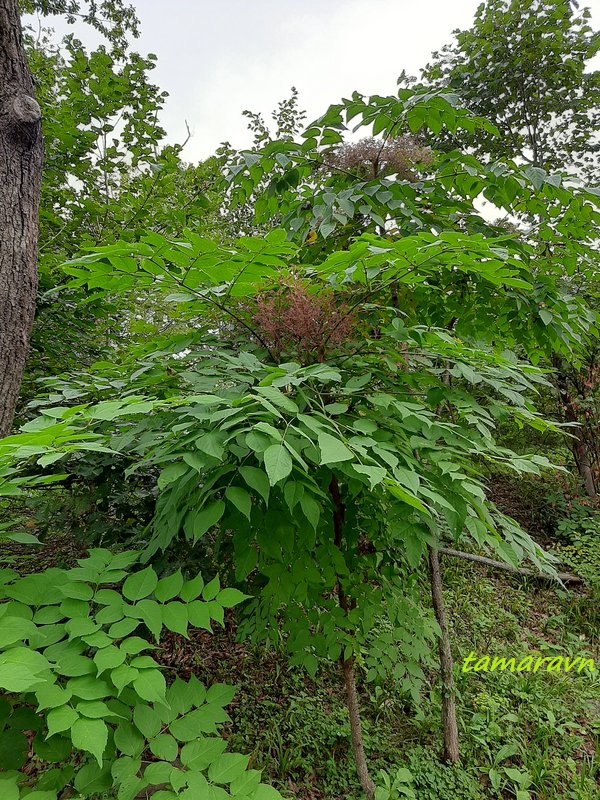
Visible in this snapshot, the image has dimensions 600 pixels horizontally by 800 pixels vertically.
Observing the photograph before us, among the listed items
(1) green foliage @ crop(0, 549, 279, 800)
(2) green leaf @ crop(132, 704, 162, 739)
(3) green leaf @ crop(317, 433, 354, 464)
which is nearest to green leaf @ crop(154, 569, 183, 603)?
(1) green foliage @ crop(0, 549, 279, 800)

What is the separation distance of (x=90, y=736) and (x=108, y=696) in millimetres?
186

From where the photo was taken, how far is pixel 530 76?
5.02 metres

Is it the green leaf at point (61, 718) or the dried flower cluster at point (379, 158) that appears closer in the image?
the green leaf at point (61, 718)

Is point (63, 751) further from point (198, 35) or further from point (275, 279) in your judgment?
point (198, 35)

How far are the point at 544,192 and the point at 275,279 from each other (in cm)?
117

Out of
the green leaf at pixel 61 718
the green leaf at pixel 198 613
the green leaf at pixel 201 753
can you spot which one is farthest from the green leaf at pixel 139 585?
the green leaf at pixel 201 753

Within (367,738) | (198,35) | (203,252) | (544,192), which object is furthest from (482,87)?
(367,738)

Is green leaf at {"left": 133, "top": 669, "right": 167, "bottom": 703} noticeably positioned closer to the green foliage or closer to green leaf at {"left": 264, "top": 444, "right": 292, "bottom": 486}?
the green foliage

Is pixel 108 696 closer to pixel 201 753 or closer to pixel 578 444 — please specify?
pixel 201 753

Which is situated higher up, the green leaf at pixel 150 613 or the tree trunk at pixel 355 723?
the green leaf at pixel 150 613

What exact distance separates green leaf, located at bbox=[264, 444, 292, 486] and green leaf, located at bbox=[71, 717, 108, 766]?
0.52m

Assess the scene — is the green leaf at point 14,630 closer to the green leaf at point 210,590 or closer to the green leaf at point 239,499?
the green leaf at point 210,590

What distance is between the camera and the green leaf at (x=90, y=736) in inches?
26.6

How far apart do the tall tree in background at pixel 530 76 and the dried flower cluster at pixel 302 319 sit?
4.51 meters
